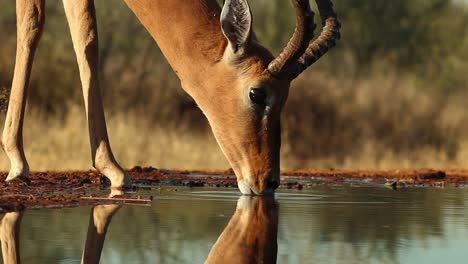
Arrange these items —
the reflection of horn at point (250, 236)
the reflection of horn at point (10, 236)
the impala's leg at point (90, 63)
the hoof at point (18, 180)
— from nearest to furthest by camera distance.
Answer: the reflection of horn at point (10, 236)
the reflection of horn at point (250, 236)
the impala's leg at point (90, 63)
the hoof at point (18, 180)

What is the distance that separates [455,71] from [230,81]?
22.7 feet

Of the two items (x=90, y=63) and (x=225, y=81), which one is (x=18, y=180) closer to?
(x=90, y=63)

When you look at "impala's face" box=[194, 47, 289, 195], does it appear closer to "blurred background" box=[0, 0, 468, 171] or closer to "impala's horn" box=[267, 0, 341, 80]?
"impala's horn" box=[267, 0, 341, 80]

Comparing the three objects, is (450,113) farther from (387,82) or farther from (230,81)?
(230,81)

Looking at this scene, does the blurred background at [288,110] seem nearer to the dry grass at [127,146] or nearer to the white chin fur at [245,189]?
the dry grass at [127,146]

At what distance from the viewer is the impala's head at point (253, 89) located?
10289mm

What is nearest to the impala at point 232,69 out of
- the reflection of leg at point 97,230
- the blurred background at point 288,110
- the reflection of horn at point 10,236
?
the reflection of leg at point 97,230

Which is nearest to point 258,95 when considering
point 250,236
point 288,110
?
point 250,236

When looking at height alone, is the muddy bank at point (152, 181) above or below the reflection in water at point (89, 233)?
above

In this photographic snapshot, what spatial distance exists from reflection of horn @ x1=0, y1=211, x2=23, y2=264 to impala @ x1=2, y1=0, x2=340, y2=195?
92.3 inches

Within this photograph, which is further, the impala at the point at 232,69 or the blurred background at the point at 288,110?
the blurred background at the point at 288,110

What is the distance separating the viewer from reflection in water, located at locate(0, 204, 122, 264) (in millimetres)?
6674

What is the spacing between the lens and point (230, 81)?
1060 centimetres

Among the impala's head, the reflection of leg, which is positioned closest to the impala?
the impala's head
